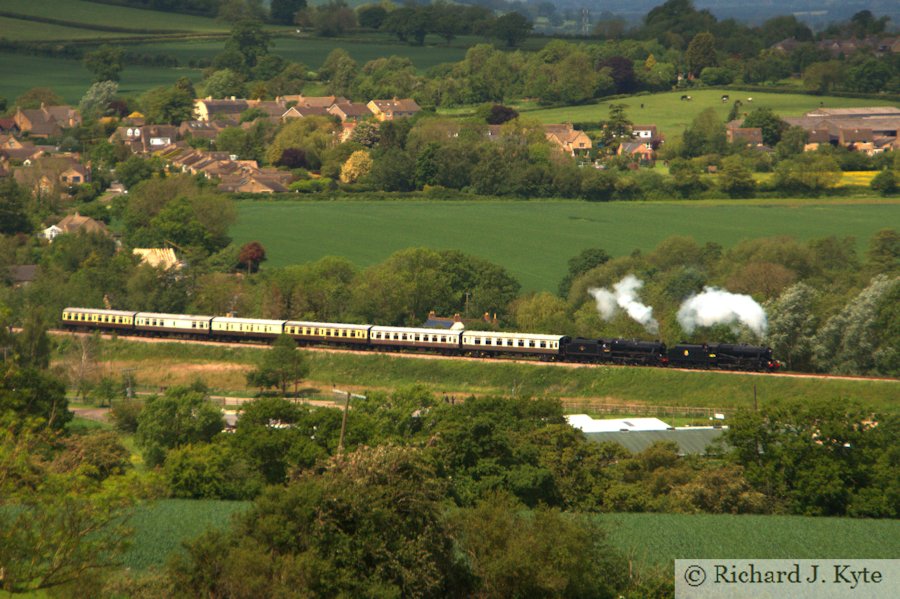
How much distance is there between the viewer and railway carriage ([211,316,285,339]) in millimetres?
72938

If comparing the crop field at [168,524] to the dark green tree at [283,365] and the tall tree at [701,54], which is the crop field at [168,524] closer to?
the dark green tree at [283,365]

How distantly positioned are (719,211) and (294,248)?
31536 mm

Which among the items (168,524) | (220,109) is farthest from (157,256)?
(220,109)

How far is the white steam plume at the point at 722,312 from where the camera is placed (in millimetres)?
67875

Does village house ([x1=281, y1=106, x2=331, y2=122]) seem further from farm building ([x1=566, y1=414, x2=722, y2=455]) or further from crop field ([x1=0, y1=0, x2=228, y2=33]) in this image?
farm building ([x1=566, y1=414, x2=722, y2=455])

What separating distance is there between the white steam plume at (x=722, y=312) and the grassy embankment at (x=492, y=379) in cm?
597

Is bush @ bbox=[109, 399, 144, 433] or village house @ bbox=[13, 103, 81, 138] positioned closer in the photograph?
bush @ bbox=[109, 399, 144, 433]

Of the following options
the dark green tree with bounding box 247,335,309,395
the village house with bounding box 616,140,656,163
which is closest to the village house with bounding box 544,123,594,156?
the village house with bounding box 616,140,656,163

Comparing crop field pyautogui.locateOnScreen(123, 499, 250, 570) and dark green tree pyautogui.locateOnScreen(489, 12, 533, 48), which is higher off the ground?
crop field pyautogui.locateOnScreen(123, 499, 250, 570)

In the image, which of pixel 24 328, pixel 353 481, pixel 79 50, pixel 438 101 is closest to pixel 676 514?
pixel 353 481

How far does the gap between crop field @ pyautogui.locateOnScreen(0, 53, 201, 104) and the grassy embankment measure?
287 feet

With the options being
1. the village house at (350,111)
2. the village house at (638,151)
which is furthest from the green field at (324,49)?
the village house at (638,151)

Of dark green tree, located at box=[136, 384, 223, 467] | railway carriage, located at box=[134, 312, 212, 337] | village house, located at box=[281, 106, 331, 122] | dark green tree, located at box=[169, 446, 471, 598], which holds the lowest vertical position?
village house, located at box=[281, 106, 331, 122]

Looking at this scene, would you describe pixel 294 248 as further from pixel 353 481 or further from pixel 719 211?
pixel 353 481
